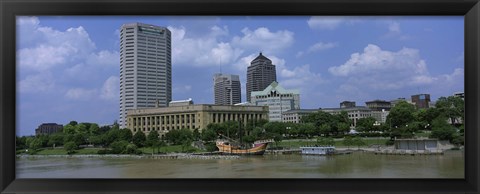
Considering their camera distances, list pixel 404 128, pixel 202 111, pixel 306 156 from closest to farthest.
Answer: pixel 202 111, pixel 404 128, pixel 306 156

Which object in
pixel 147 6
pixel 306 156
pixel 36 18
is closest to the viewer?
pixel 147 6

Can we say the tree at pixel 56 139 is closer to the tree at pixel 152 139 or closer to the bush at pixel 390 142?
the tree at pixel 152 139

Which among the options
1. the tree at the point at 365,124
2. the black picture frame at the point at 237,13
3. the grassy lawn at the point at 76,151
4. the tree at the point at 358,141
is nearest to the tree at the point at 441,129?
the tree at the point at 365,124

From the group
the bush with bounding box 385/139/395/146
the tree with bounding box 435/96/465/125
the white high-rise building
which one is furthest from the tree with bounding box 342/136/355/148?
the tree with bounding box 435/96/465/125

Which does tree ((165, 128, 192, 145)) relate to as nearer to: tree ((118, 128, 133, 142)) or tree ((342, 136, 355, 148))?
tree ((118, 128, 133, 142))

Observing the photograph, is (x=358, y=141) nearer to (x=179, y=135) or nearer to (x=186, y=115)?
(x=179, y=135)
